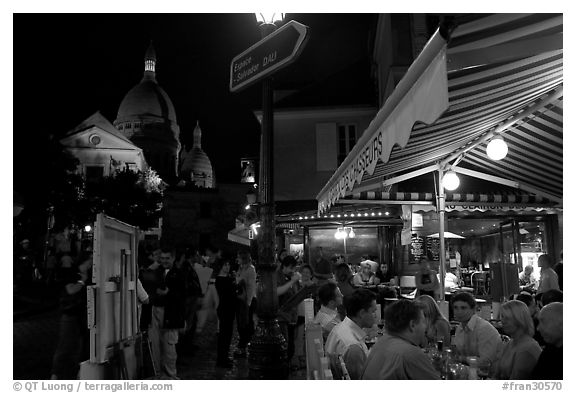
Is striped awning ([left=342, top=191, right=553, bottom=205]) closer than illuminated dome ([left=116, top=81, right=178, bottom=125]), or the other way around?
striped awning ([left=342, top=191, right=553, bottom=205])

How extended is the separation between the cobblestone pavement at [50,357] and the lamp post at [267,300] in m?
0.78

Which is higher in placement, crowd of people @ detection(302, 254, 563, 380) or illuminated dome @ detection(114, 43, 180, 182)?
illuminated dome @ detection(114, 43, 180, 182)

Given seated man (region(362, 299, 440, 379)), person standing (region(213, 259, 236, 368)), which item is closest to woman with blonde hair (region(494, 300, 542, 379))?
seated man (region(362, 299, 440, 379))

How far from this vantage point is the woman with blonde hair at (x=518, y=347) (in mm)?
3766

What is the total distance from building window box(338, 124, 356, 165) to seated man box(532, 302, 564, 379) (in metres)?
16.2

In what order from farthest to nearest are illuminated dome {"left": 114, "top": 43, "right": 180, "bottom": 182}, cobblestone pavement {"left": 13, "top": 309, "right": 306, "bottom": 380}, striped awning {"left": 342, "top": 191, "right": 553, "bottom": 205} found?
1. illuminated dome {"left": 114, "top": 43, "right": 180, "bottom": 182}
2. striped awning {"left": 342, "top": 191, "right": 553, "bottom": 205}
3. cobblestone pavement {"left": 13, "top": 309, "right": 306, "bottom": 380}

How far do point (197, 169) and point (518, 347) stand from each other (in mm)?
82995

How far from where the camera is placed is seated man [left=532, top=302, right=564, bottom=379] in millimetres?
3342

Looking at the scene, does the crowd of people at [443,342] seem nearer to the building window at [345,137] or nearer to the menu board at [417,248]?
the menu board at [417,248]

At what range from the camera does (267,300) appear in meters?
6.92

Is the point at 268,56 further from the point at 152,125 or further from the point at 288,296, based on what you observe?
the point at 152,125

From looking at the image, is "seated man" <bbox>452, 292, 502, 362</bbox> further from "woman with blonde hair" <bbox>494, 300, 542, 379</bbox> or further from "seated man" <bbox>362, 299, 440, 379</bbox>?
"seated man" <bbox>362, 299, 440, 379</bbox>

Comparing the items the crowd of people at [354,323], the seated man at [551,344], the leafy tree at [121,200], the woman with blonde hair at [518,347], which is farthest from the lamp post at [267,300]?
the leafy tree at [121,200]
